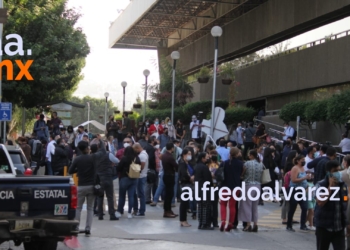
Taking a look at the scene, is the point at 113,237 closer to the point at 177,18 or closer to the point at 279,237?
the point at 279,237

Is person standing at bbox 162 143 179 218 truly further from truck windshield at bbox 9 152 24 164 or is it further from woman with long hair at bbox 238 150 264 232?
truck windshield at bbox 9 152 24 164

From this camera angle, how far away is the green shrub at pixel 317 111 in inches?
1091

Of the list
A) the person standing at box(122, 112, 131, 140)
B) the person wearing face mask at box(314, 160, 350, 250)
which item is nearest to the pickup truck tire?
the person wearing face mask at box(314, 160, 350, 250)

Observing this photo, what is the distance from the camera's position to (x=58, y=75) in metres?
41.4

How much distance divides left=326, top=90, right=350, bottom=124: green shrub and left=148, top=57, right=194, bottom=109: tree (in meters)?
19.5

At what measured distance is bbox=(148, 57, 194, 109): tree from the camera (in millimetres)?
44719

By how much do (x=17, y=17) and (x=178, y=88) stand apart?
11229mm

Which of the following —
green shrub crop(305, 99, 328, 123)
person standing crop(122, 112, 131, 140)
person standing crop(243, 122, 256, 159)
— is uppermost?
green shrub crop(305, 99, 328, 123)

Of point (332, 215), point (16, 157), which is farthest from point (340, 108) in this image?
point (332, 215)

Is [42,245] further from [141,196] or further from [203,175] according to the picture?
[141,196]

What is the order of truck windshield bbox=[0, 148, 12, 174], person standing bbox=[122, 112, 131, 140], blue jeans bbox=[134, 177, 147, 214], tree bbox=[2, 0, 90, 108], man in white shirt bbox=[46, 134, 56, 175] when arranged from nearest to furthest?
truck windshield bbox=[0, 148, 12, 174]
blue jeans bbox=[134, 177, 147, 214]
man in white shirt bbox=[46, 134, 56, 175]
person standing bbox=[122, 112, 131, 140]
tree bbox=[2, 0, 90, 108]

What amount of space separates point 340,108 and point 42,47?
64.3 feet

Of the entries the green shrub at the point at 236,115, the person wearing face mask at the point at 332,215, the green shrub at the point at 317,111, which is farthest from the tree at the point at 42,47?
the person wearing face mask at the point at 332,215

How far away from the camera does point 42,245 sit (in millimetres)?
11797
